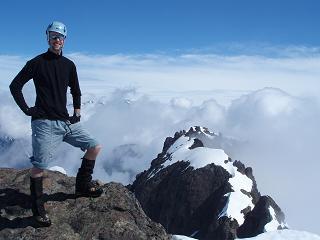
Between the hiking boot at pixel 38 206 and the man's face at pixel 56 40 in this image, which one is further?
the hiking boot at pixel 38 206

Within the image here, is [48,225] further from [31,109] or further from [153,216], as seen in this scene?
[153,216]

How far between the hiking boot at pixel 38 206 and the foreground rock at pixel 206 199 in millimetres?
106463

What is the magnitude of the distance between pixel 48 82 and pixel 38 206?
3.62 metres

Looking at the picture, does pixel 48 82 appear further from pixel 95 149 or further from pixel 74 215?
pixel 74 215

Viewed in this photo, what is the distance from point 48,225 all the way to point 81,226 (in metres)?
0.96

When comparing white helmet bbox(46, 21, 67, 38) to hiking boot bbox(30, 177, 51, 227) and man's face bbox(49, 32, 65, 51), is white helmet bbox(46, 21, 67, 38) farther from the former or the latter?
hiking boot bbox(30, 177, 51, 227)

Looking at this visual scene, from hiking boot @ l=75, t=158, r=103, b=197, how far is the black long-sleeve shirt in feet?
6.86

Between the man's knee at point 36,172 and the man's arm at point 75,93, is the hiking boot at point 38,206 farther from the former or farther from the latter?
the man's arm at point 75,93

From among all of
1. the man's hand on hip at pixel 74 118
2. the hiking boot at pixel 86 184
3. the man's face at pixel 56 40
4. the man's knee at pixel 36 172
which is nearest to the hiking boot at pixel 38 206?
the man's knee at pixel 36 172

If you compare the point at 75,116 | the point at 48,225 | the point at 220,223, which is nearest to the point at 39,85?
the point at 75,116

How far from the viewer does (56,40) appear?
1180cm

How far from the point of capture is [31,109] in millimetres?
11992

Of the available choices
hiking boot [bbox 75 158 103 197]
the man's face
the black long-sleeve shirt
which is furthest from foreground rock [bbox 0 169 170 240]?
the man's face

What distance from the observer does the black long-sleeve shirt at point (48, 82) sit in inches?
464
